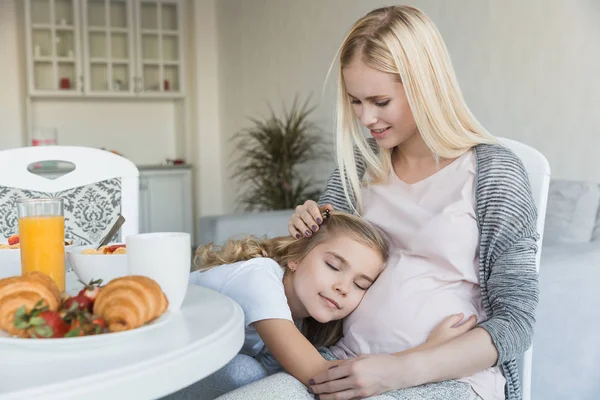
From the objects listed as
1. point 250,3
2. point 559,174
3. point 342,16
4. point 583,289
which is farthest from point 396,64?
point 250,3

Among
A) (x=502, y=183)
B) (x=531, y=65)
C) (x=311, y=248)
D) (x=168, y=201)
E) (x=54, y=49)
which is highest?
(x=54, y=49)

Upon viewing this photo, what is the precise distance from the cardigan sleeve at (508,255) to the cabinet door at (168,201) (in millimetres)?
5140

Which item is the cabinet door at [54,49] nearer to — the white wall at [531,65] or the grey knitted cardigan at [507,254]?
the white wall at [531,65]

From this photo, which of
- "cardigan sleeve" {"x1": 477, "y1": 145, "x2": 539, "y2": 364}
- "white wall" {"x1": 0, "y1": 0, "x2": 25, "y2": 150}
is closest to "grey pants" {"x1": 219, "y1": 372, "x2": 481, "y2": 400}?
"cardigan sleeve" {"x1": 477, "y1": 145, "x2": 539, "y2": 364}

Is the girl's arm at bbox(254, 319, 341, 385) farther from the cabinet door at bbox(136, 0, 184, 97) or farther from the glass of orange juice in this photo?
the cabinet door at bbox(136, 0, 184, 97)

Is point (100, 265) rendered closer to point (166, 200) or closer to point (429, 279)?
point (429, 279)

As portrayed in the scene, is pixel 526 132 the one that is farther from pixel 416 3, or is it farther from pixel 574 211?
pixel 416 3

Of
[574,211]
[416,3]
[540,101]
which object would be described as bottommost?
[574,211]

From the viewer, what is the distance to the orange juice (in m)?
1.11

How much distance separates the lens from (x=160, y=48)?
636 centimetres

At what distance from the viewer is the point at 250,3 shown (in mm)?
5891

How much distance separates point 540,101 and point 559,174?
32cm

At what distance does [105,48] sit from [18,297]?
18.5 feet

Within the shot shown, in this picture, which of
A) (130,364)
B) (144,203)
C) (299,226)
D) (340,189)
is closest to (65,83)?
(144,203)
